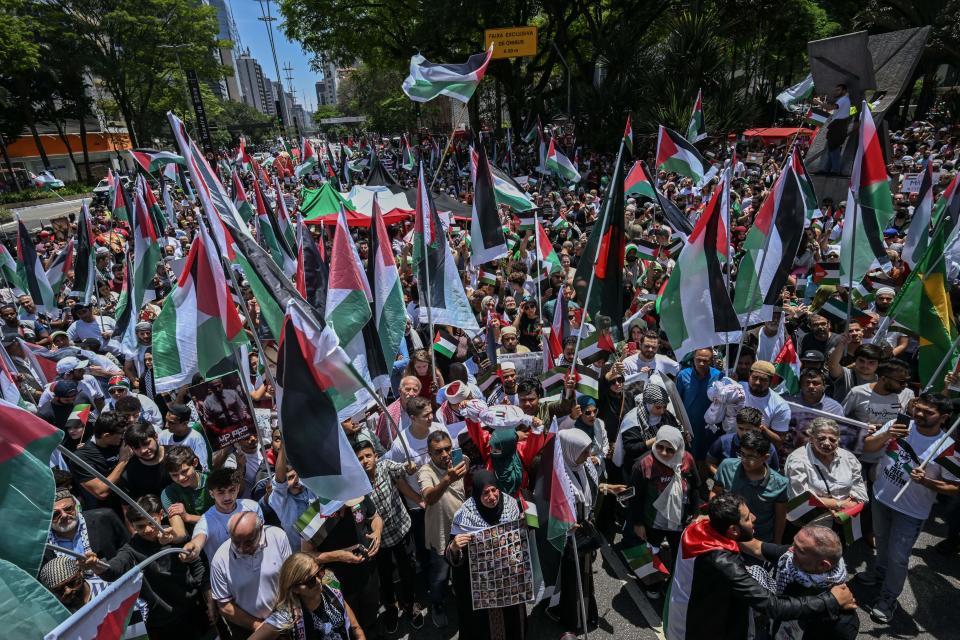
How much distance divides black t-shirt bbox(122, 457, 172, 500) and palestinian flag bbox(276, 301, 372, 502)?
→ 1.46 meters

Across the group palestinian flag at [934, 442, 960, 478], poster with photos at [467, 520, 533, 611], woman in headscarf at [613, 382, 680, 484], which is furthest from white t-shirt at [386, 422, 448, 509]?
palestinian flag at [934, 442, 960, 478]

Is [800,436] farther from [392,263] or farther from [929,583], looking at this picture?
[392,263]

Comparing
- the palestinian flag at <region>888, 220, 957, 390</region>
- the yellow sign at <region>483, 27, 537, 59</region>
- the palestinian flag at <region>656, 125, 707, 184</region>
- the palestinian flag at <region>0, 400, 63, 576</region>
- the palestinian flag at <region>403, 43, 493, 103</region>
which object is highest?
the yellow sign at <region>483, 27, 537, 59</region>

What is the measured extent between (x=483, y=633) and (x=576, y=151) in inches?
898

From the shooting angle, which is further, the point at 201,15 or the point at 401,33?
the point at 201,15

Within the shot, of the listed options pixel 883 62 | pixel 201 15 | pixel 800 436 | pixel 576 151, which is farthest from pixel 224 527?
pixel 201 15

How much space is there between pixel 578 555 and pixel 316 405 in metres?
2.03

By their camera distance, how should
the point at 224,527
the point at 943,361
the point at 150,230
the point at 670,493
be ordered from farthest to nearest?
the point at 150,230 → the point at 943,361 → the point at 670,493 → the point at 224,527

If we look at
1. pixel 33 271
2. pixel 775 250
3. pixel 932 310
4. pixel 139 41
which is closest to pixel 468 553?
pixel 775 250

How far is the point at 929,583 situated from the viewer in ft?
14.0

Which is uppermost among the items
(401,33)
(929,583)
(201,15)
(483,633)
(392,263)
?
(201,15)

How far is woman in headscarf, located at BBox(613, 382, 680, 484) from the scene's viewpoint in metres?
4.42

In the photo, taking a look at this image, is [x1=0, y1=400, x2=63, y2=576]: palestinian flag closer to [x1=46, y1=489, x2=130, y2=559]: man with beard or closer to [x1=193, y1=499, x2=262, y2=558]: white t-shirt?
[x1=46, y1=489, x2=130, y2=559]: man with beard

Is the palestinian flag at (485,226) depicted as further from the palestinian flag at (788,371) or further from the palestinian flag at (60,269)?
the palestinian flag at (60,269)
